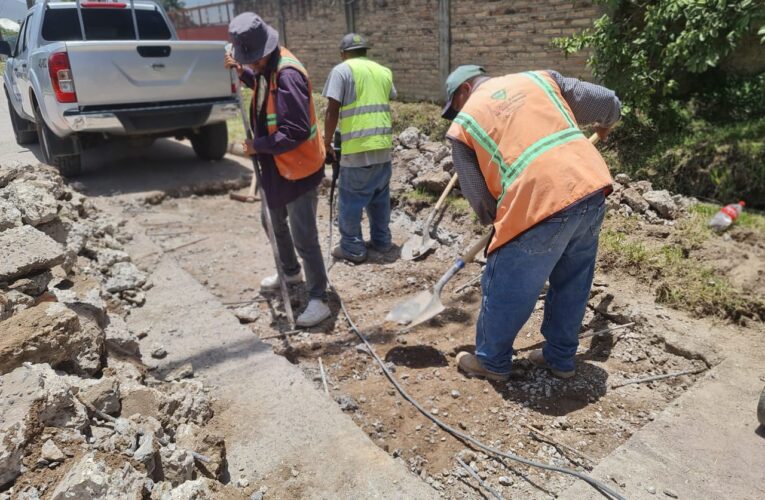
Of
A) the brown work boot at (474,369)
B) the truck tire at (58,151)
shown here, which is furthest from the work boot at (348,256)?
the truck tire at (58,151)

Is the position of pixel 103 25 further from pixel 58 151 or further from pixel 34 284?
pixel 34 284

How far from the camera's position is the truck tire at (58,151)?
248 inches

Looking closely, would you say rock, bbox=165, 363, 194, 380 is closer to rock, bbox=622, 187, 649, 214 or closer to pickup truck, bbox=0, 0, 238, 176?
rock, bbox=622, 187, 649, 214

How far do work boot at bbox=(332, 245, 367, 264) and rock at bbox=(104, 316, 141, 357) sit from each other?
2.00 metres

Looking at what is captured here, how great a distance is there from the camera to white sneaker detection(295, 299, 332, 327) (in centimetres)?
368

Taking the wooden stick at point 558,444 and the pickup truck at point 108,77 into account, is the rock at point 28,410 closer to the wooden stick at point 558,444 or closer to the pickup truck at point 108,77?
the wooden stick at point 558,444

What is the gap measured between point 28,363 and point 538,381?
2427 mm

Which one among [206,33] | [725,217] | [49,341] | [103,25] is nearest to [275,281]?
[49,341]

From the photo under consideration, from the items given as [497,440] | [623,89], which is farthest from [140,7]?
[497,440]

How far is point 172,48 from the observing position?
605cm

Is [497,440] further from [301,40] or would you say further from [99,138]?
[301,40]

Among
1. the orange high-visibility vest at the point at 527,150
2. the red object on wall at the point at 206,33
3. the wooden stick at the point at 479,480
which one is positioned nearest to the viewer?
the wooden stick at the point at 479,480

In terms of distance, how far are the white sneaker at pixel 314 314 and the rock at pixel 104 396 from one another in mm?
1528

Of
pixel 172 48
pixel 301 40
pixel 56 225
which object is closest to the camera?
pixel 56 225
